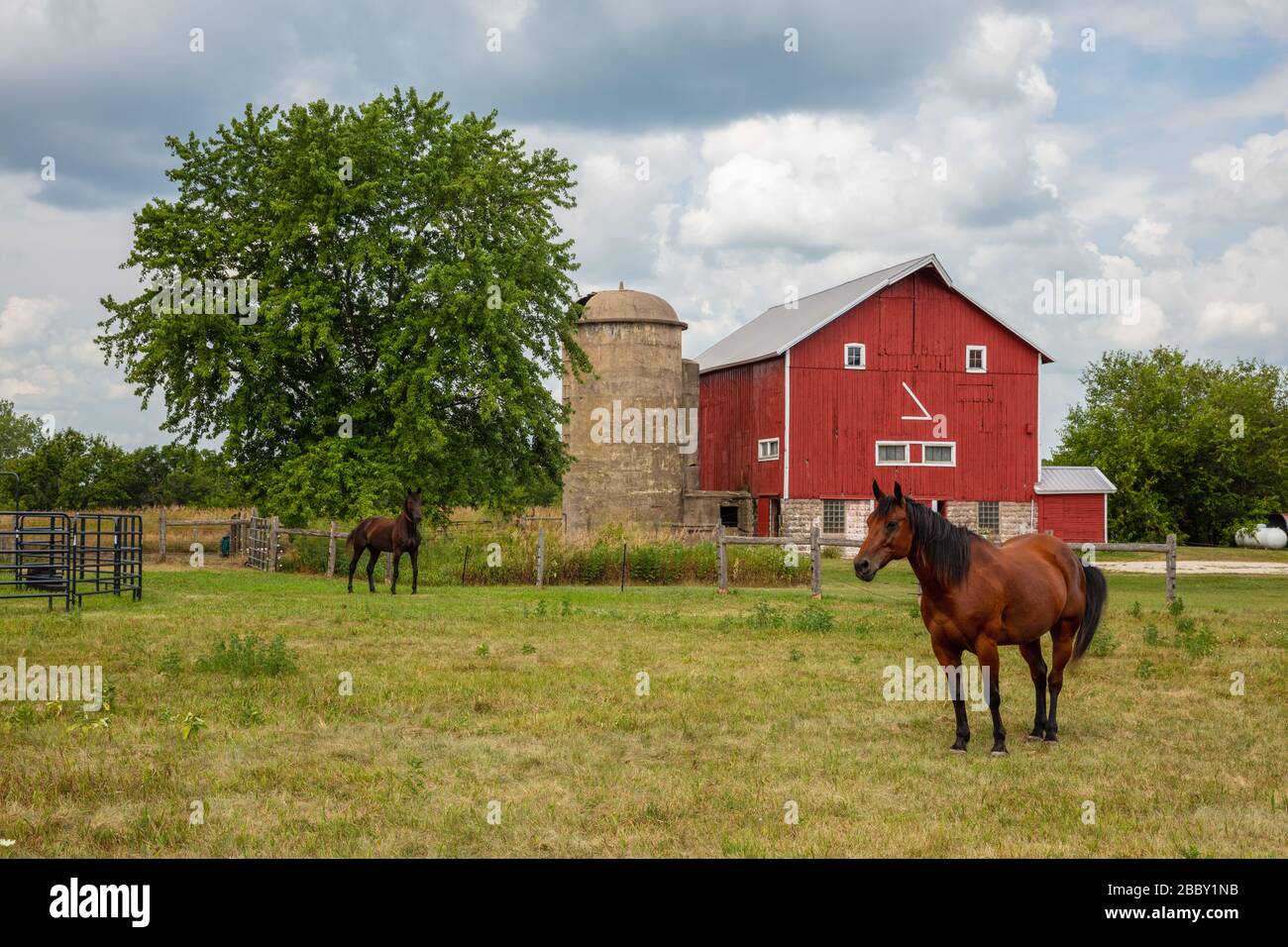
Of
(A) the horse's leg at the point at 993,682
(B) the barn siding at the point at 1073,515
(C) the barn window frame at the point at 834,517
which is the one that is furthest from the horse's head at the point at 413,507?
(B) the barn siding at the point at 1073,515

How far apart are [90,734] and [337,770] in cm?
250

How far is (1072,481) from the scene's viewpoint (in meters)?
48.2

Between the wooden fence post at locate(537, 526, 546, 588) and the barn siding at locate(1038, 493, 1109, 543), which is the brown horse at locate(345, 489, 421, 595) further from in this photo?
the barn siding at locate(1038, 493, 1109, 543)

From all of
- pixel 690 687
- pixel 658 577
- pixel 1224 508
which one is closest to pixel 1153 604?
pixel 658 577

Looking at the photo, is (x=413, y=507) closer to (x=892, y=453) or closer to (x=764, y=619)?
(x=764, y=619)

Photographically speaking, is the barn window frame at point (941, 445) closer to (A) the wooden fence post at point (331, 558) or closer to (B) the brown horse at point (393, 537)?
(A) the wooden fence post at point (331, 558)

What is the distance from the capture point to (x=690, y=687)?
11766mm

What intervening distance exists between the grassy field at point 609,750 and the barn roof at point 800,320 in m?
27.7

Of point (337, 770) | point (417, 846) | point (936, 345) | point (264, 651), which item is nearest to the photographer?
point (417, 846)

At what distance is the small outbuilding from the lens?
46500mm

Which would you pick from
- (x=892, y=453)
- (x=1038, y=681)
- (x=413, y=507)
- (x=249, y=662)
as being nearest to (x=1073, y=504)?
(x=892, y=453)

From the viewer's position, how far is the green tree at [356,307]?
31766 millimetres

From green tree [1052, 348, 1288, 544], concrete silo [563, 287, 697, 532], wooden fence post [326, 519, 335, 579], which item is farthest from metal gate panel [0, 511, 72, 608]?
green tree [1052, 348, 1288, 544]
